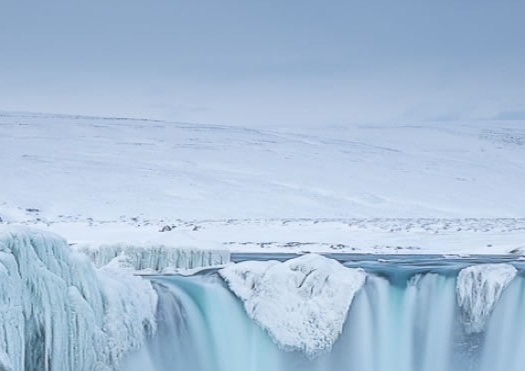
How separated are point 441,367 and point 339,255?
15.6 ft

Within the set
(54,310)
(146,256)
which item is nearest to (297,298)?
(146,256)

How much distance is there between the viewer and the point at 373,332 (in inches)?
428

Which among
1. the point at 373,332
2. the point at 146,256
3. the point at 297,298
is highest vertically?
the point at 146,256

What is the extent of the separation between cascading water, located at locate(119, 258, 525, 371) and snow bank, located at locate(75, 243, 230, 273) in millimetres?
868

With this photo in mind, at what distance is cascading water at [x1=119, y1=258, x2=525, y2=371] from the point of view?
992cm

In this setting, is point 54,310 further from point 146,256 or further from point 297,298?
point 146,256

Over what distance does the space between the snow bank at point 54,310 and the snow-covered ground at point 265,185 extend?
8.88m

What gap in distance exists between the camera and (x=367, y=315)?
10891 mm

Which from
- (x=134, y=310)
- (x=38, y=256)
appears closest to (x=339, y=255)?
(x=134, y=310)

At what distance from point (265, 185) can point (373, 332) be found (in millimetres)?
25046

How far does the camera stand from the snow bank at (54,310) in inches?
288

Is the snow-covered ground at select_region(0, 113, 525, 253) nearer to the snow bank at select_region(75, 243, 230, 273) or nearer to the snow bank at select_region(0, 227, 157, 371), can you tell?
the snow bank at select_region(75, 243, 230, 273)

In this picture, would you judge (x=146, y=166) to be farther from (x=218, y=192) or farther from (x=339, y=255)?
(x=339, y=255)


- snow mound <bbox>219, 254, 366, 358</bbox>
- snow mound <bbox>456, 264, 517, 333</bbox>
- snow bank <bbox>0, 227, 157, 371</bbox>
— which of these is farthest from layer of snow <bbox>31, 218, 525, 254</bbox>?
snow bank <bbox>0, 227, 157, 371</bbox>
